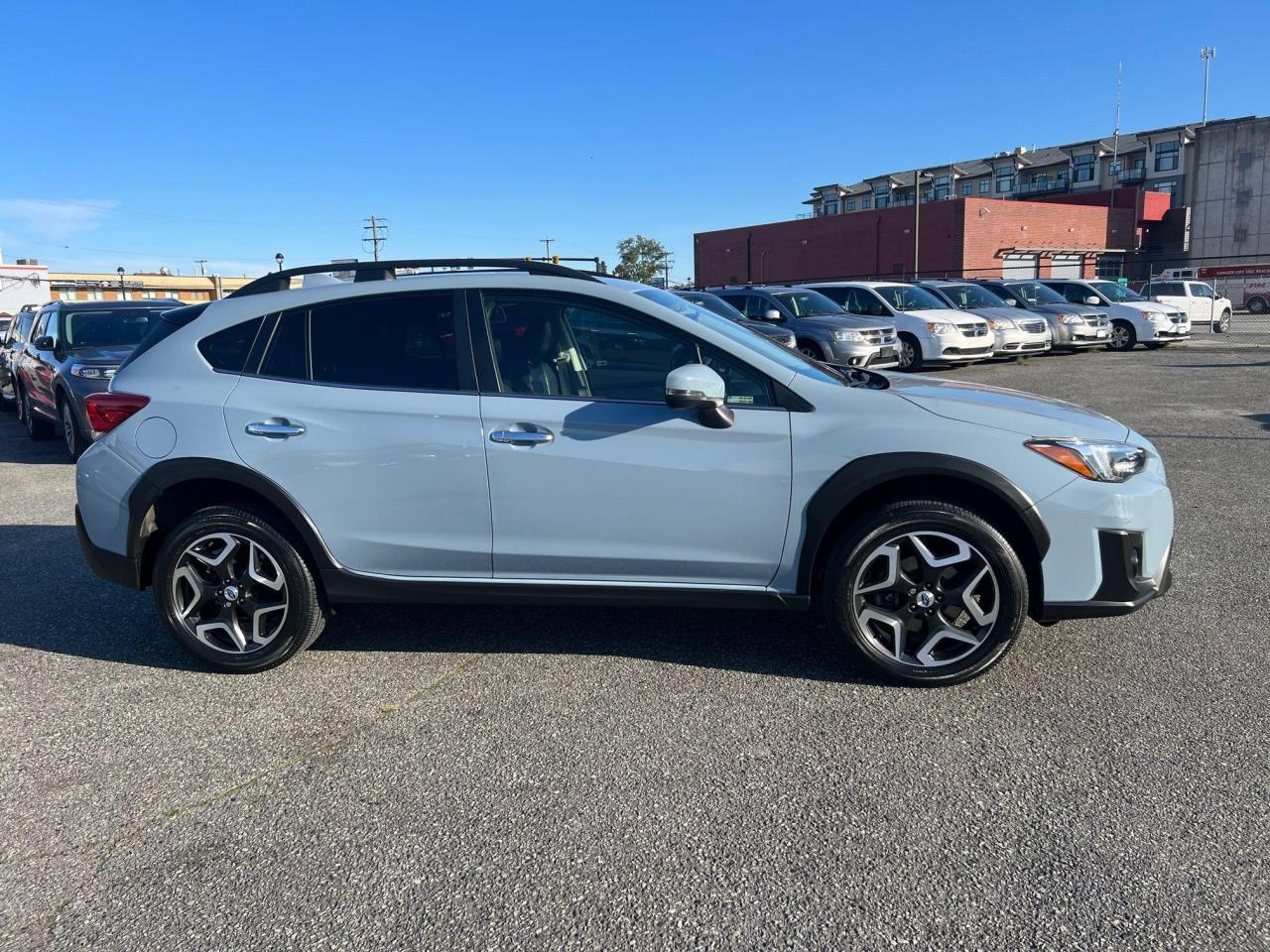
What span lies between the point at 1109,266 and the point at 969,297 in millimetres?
42370

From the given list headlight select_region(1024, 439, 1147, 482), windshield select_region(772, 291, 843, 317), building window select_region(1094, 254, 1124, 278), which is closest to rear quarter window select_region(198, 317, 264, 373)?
headlight select_region(1024, 439, 1147, 482)

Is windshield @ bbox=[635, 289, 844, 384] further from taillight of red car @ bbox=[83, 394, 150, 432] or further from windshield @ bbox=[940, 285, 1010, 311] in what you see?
windshield @ bbox=[940, 285, 1010, 311]

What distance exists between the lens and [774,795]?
10.3 feet

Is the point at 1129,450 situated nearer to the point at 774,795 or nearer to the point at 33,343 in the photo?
the point at 774,795

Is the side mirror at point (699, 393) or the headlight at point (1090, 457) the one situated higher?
the side mirror at point (699, 393)

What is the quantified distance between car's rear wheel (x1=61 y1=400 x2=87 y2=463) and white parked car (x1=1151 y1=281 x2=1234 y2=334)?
27538mm

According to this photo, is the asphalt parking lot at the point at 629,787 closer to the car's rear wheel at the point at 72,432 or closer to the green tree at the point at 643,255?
the car's rear wheel at the point at 72,432

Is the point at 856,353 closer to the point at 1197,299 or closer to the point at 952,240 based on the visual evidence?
the point at 1197,299

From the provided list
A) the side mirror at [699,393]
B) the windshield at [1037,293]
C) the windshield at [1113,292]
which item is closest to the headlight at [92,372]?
the side mirror at [699,393]

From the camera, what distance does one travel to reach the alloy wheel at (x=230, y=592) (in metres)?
4.20

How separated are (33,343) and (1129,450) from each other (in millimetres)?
10956

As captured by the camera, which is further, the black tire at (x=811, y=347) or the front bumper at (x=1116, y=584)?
the black tire at (x=811, y=347)

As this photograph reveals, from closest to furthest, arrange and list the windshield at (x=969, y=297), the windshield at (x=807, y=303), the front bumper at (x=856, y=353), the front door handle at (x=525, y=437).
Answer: the front door handle at (x=525, y=437)
the front bumper at (x=856, y=353)
the windshield at (x=807, y=303)
the windshield at (x=969, y=297)

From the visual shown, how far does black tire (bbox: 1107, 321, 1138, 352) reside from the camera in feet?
70.6
